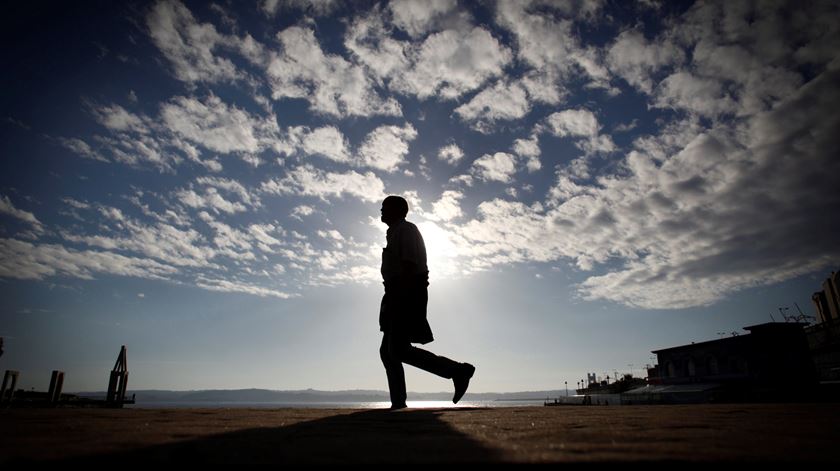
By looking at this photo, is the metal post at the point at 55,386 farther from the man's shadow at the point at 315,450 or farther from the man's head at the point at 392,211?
the man's shadow at the point at 315,450

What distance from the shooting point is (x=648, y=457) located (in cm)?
96

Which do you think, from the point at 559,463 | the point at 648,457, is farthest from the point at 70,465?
the point at 648,457

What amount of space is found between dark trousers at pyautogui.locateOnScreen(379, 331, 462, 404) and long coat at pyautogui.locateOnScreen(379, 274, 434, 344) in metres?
0.09

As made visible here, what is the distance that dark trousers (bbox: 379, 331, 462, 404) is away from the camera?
4.29m

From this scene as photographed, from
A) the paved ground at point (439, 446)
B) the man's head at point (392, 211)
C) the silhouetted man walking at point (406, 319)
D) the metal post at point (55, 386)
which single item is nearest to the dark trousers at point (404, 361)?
the silhouetted man walking at point (406, 319)

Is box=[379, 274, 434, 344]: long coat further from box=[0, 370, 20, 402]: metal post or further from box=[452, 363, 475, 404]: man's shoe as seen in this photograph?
box=[0, 370, 20, 402]: metal post

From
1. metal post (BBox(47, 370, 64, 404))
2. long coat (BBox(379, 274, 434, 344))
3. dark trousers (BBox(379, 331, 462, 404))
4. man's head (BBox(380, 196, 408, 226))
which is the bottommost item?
metal post (BBox(47, 370, 64, 404))

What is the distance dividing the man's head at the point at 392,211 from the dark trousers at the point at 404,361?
53.7 inches

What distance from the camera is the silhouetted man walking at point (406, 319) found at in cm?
432

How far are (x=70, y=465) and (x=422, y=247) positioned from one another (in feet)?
12.5

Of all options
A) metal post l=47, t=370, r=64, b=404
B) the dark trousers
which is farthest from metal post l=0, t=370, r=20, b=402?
the dark trousers

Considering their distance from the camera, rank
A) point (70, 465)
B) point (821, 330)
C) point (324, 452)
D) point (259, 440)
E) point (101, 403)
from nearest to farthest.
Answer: point (70, 465) → point (324, 452) → point (259, 440) → point (101, 403) → point (821, 330)

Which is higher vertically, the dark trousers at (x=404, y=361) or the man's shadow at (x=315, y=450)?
the dark trousers at (x=404, y=361)

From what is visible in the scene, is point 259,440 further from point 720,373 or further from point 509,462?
point 720,373
